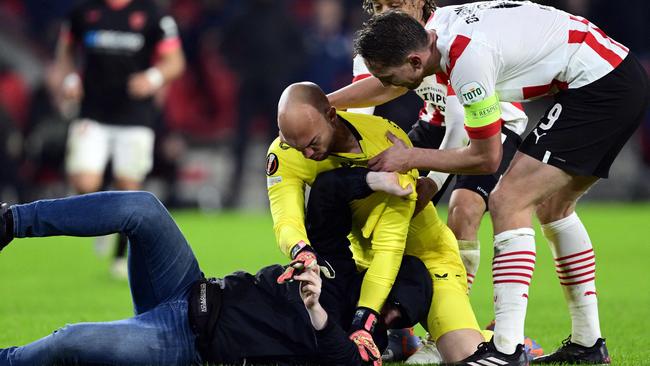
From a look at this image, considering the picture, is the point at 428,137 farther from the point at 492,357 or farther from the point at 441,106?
the point at 492,357

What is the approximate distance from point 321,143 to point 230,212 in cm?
1033

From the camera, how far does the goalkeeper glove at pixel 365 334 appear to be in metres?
4.40

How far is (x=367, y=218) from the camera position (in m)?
4.90

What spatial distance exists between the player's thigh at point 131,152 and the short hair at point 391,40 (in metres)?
5.37

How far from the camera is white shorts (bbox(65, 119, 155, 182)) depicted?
9812mm

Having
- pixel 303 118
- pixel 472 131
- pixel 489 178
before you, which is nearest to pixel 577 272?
pixel 489 178

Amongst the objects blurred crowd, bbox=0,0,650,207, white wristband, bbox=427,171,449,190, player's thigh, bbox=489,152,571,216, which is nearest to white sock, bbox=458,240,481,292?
white wristband, bbox=427,171,449,190

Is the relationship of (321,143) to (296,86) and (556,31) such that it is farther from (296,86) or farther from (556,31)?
(556,31)

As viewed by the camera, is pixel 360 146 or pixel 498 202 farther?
pixel 360 146

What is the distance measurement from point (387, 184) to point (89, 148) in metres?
5.70

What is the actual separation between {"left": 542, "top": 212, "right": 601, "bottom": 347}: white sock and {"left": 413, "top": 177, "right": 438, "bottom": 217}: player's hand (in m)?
0.69

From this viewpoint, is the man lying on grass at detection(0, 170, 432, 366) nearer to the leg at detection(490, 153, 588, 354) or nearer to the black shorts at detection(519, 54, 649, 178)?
the leg at detection(490, 153, 588, 354)

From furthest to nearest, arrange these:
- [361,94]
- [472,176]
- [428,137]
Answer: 1. [428,137]
2. [472,176]
3. [361,94]

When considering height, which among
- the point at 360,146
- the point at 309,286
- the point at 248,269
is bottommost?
the point at 248,269
